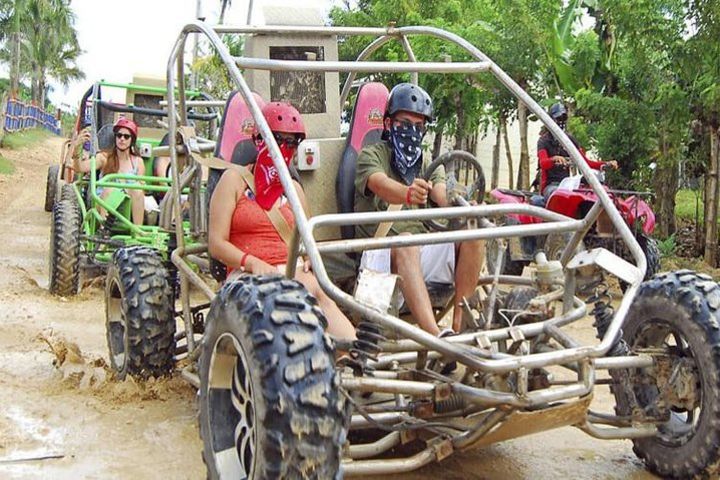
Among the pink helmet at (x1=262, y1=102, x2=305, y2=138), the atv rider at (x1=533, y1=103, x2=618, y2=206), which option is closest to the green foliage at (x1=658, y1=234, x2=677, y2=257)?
the atv rider at (x1=533, y1=103, x2=618, y2=206)

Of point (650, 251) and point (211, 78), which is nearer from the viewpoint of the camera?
point (650, 251)

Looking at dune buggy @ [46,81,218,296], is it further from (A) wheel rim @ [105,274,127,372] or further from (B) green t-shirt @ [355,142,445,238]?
(B) green t-shirt @ [355,142,445,238]

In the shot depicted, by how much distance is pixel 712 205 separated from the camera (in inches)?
421

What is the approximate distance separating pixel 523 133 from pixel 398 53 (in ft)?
10.2

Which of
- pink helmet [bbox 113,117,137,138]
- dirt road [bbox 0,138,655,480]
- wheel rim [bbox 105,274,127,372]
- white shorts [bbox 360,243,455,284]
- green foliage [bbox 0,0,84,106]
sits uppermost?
green foliage [bbox 0,0,84,106]

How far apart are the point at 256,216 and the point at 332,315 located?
692mm

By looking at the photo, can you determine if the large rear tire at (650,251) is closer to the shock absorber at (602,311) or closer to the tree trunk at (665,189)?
the tree trunk at (665,189)

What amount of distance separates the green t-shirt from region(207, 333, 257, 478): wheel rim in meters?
1.48

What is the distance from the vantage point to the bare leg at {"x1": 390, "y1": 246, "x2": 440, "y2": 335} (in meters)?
4.18

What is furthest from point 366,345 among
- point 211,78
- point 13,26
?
point 13,26

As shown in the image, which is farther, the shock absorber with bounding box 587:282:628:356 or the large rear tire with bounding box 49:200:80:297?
the large rear tire with bounding box 49:200:80:297

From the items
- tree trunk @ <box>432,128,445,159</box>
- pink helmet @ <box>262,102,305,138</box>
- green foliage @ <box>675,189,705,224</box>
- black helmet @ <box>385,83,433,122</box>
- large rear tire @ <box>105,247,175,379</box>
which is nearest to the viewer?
pink helmet @ <box>262,102,305,138</box>

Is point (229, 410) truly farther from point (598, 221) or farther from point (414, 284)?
point (598, 221)

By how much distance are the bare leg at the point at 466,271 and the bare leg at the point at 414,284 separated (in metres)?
0.32
